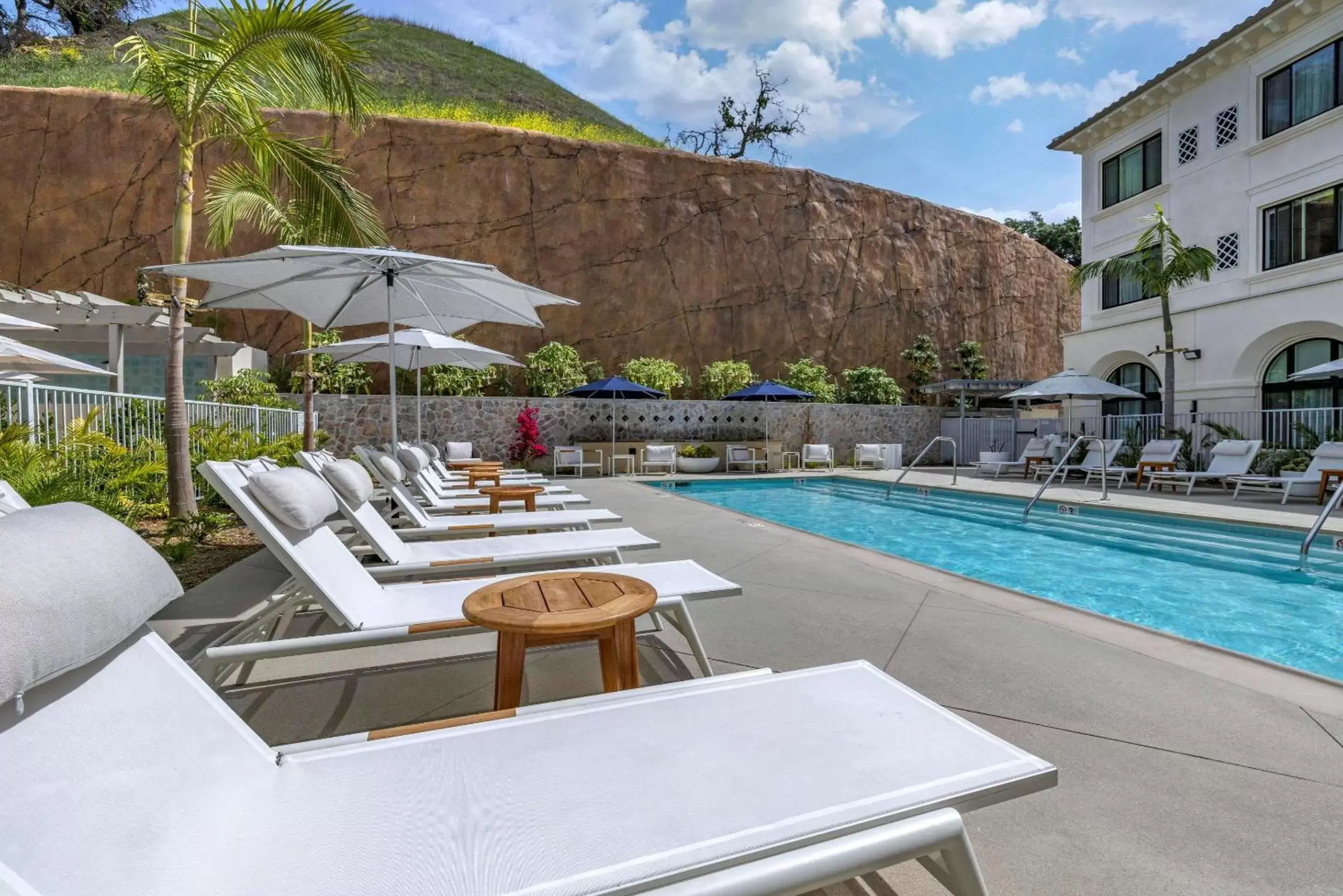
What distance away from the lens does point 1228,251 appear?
13578mm

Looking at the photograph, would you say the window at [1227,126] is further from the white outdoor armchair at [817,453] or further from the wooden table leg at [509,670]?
the wooden table leg at [509,670]

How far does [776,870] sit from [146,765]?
3.55 feet

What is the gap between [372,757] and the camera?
1368mm

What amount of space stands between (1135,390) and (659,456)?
11.5 metres

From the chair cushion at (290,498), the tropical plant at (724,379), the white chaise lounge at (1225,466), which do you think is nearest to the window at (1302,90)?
the white chaise lounge at (1225,466)

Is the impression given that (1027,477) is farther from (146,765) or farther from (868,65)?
(868,65)

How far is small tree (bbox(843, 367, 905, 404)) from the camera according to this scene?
20.3m

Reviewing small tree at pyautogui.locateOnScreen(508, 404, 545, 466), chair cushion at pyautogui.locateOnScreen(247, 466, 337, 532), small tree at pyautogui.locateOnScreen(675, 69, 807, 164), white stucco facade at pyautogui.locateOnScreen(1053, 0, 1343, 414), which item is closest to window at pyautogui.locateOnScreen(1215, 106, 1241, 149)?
white stucco facade at pyautogui.locateOnScreen(1053, 0, 1343, 414)

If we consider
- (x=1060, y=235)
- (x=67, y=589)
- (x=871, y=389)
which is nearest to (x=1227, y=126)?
(x=871, y=389)

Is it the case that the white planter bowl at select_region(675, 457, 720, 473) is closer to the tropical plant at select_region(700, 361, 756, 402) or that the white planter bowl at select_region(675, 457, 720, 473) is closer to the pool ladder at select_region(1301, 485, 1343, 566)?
the tropical plant at select_region(700, 361, 756, 402)

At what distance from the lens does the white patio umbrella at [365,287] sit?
442cm

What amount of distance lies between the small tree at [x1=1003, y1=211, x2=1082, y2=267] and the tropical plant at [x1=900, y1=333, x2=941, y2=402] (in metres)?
16.0

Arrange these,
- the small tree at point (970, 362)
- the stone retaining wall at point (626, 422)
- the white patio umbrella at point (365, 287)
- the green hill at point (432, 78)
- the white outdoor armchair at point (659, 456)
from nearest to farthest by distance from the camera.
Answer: the white patio umbrella at point (365, 287), the stone retaining wall at point (626, 422), the white outdoor armchair at point (659, 456), the green hill at point (432, 78), the small tree at point (970, 362)

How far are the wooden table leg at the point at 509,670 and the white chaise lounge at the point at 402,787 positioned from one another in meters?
0.44
